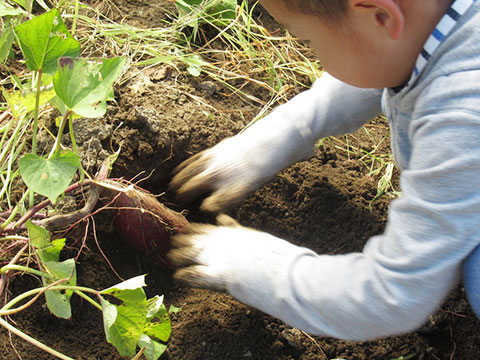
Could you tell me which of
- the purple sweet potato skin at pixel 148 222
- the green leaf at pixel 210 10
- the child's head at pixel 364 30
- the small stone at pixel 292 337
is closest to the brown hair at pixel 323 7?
the child's head at pixel 364 30

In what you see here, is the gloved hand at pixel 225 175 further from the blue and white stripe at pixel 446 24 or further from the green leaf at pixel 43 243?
the blue and white stripe at pixel 446 24

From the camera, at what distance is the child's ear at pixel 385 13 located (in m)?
0.73

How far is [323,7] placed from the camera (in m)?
0.77

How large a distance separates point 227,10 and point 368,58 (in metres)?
0.87

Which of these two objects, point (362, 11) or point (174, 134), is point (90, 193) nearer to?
point (174, 134)

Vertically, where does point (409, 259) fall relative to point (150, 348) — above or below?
above

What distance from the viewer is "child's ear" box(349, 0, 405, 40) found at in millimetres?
733

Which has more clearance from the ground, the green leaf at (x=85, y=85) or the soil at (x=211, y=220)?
the green leaf at (x=85, y=85)

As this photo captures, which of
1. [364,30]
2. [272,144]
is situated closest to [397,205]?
[364,30]

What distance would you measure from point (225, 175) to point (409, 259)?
492mm

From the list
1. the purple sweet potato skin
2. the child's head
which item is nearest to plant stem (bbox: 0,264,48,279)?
the purple sweet potato skin

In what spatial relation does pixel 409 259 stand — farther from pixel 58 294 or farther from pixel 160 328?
pixel 58 294

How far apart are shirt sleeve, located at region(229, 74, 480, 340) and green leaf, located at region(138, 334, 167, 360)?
191 millimetres

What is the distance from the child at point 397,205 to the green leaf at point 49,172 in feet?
1.01
